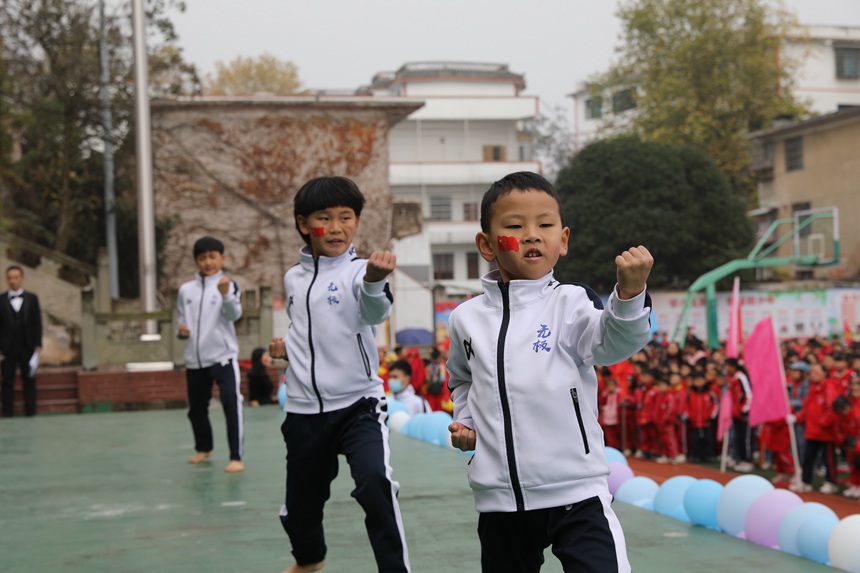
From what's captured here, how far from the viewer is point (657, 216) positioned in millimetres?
32812

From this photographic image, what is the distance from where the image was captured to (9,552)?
5.67 meters

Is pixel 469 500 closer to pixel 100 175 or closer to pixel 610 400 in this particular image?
pixel 610 400

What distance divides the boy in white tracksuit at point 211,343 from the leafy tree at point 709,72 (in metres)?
33.0

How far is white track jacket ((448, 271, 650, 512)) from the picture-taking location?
3227mm

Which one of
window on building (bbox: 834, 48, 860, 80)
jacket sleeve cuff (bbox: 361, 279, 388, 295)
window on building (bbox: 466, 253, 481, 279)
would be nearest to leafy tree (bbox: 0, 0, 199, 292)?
jacket sleeve cuff (bbox: 361, 279, 388, 295)

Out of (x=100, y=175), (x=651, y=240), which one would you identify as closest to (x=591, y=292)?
(x=100, y=175)

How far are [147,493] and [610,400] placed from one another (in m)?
8.42

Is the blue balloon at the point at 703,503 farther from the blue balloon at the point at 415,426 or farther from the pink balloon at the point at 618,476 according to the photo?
the blue balloon at the point at 415,426

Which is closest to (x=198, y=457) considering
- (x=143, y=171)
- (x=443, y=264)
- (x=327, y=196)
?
(x=327, y=196)

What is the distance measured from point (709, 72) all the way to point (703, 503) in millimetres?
36279

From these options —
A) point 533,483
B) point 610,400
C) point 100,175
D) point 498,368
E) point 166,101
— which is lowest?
point 610,400

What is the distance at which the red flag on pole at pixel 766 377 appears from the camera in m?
11.1

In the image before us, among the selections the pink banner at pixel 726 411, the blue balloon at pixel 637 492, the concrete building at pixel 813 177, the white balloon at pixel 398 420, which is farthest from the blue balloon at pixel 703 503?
the concrete building at pixel 813 177

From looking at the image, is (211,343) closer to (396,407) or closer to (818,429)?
(396,407)
